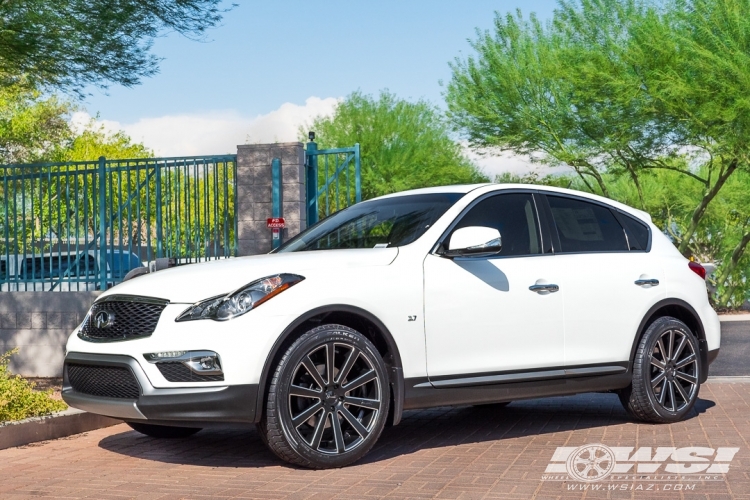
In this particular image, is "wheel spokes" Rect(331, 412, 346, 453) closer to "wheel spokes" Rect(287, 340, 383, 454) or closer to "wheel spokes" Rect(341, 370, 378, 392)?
"wheel spokes" Rect(287, 340, 383, 454)

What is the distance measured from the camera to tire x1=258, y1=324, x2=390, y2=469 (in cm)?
649

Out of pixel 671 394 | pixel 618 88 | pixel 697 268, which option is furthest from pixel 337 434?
pixel 618 88

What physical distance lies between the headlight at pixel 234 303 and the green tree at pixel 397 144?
4326cm

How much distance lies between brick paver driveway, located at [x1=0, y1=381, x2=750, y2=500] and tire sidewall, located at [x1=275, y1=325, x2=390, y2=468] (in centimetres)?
10

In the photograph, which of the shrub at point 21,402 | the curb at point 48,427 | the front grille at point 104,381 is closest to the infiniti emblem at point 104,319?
the front grille at point 104,381

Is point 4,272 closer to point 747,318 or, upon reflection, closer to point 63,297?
point 63,297

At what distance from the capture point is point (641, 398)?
8367 millimetres

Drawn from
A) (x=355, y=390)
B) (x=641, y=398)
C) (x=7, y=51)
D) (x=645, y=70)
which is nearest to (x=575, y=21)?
(x=645, y=70)

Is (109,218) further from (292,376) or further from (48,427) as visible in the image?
(292,376)

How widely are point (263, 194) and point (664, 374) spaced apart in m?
6.42

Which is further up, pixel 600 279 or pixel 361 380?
pixel 600 279

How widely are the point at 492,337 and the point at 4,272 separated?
8.44m

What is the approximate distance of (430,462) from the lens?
23.1ft

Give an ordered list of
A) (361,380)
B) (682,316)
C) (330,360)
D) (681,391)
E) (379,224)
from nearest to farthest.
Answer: (330,360)
(361,380)
(379,224)
(681,391)
(682,316)
